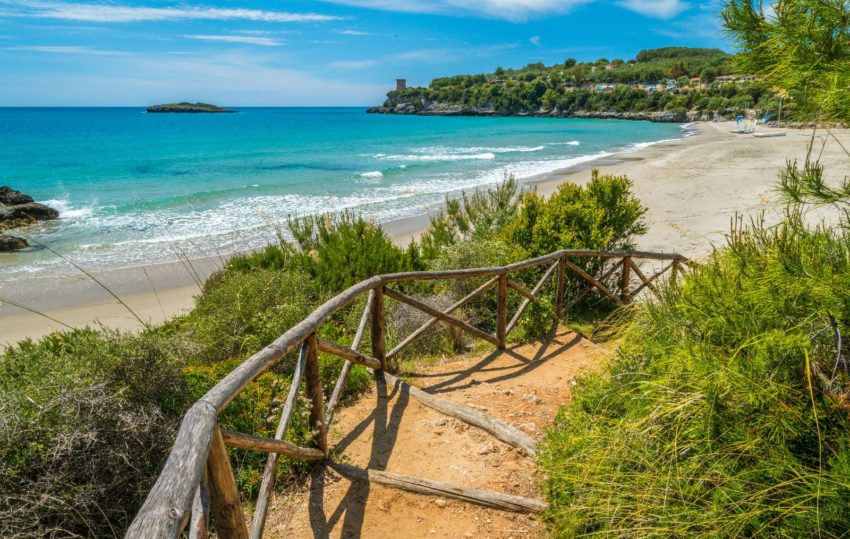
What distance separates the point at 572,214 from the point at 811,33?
19.5ft

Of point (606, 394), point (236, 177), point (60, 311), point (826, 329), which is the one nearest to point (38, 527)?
point (606, 394)

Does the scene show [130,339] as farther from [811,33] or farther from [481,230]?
[481,230]

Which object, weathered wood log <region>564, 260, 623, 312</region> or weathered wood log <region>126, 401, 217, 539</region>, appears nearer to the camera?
weathered wood log <region>126, 401, 217, 539</region>

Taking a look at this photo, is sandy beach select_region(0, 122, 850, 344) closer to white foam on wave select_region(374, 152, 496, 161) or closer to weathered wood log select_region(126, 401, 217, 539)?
weathered wood log select_region(126, 401, 217, 539)

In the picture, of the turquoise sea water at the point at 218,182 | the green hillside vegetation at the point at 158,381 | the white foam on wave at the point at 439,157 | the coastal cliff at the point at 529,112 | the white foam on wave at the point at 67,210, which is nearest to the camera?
the green hillside vegetation at the point at 158,381

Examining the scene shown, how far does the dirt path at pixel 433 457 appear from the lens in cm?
343

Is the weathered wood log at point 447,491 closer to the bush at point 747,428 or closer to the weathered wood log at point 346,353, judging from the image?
the bush at point 747,428

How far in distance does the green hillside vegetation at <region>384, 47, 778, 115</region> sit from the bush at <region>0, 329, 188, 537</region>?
93149 millimetres

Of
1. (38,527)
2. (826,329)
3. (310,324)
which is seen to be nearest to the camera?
(826,329)

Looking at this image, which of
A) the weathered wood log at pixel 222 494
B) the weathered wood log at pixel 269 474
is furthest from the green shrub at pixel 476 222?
the weathered wood log at pixel 222 494

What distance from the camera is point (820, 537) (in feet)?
6.36

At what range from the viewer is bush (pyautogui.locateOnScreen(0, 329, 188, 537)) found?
10.6ft

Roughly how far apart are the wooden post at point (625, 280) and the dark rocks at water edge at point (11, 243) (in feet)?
59.4

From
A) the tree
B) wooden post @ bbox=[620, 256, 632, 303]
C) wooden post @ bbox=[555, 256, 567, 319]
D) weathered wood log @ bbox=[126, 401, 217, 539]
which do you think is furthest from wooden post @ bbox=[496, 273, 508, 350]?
weathered wood log @ bbox=[126, 401, 217, 539]
